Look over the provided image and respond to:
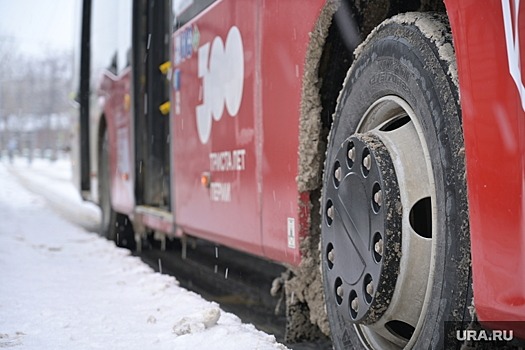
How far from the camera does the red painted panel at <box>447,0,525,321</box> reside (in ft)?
5.19

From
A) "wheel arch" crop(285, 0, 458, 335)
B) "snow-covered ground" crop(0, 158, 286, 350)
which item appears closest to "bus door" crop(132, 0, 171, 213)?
"snow-covered ground" crop(0, 158, 286, 350)

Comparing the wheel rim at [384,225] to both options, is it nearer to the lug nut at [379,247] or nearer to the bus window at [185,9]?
the lug nut at [379,247]

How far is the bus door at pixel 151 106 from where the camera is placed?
19.6 feet

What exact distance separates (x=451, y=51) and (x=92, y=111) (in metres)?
7.35

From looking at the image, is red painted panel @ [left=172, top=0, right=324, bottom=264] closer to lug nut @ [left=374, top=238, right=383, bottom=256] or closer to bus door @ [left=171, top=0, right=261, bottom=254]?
bus door @ [left=171, top=0, right=261, bottom=254]

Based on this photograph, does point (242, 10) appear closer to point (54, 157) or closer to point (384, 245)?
point (384, 245)

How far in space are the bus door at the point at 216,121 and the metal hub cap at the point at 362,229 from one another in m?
0.96

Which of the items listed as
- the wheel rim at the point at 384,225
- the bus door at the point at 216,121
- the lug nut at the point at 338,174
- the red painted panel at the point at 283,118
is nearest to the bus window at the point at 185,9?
the bus door at the point at 216,121

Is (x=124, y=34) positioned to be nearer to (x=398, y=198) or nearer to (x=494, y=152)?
(x=398, y=198)

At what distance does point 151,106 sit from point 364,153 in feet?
13.1

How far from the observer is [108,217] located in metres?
8.10

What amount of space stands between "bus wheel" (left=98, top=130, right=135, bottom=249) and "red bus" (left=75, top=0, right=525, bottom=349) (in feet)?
Result: 10.5

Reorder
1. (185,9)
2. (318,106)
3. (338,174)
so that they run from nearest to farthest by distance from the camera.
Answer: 1. (338,174)
2. (318,106)
3. (185,9)

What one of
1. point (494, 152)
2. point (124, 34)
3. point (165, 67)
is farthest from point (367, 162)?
point (124, 34)
